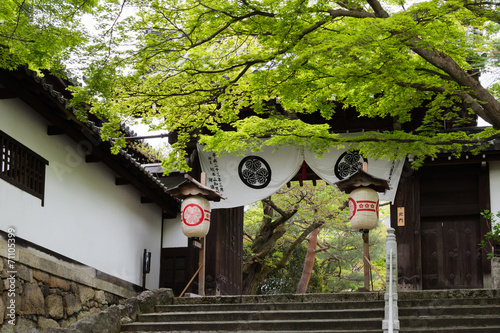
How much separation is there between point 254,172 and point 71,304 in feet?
19.2

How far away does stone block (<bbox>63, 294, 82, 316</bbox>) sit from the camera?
11.6 metres

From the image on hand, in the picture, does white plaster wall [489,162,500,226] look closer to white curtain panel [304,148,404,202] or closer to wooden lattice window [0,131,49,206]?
white curtain panel [304,148,404,202]

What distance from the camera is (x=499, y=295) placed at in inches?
397

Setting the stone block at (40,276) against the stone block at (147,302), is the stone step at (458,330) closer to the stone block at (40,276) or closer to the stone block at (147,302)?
the stone block at (147,302)

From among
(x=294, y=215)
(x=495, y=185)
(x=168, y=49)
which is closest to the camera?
(x=168, y=49)

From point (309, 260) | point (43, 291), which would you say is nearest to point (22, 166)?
point (43, 291)

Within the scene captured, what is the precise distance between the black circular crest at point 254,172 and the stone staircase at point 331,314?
5199mm

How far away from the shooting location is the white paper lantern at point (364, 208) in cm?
1288

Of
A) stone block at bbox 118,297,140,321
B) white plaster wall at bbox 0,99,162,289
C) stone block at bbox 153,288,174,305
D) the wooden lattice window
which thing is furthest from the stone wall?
stone block at bbox 153,288,174,305

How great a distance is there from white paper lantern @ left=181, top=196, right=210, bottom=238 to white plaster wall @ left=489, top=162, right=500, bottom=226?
6445 mm

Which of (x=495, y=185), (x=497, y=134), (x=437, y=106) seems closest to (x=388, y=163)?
(x=495, y=185)

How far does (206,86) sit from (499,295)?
5500mm

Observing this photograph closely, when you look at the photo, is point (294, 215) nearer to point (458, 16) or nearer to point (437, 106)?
point (437, 106)

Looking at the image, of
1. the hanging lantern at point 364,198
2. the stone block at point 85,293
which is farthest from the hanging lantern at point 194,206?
the hanging lantern at point 364,198
